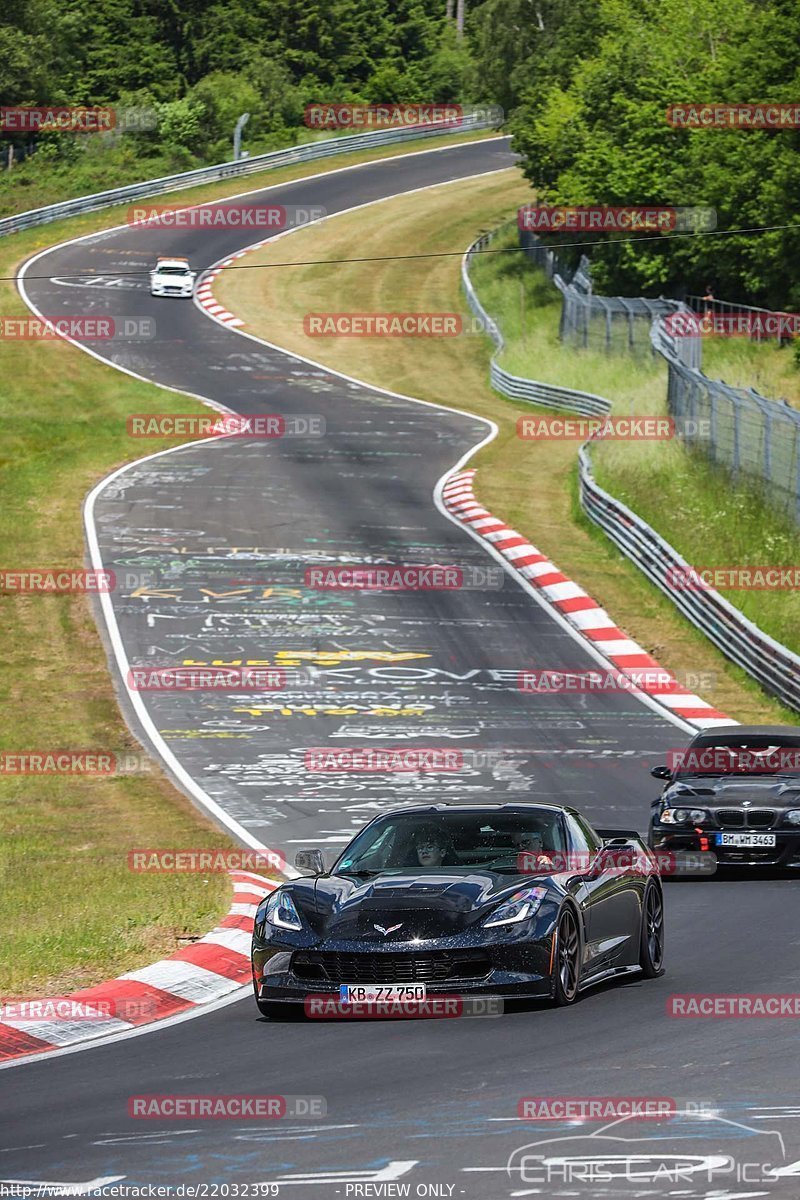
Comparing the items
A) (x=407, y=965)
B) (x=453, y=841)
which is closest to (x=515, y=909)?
(x=407, y=965)

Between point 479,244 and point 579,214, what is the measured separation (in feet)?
35.0

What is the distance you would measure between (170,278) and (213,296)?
229 cm

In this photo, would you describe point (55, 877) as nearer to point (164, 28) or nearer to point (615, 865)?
point (615, 865)

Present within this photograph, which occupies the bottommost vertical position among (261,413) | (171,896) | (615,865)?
(261,413)

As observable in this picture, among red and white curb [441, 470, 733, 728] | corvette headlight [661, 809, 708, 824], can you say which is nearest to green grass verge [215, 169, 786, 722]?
red and white curb [441, 470, 733, 728]

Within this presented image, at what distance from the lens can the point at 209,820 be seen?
2033cm

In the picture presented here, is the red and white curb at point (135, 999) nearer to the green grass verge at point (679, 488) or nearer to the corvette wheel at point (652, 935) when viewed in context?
the corvette wheel at point (652, 935)

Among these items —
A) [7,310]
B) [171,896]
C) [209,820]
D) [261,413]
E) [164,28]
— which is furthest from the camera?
[164,28]

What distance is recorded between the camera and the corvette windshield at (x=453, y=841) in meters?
11.4

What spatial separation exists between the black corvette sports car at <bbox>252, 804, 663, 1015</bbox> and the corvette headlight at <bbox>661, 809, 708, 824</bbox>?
583cm

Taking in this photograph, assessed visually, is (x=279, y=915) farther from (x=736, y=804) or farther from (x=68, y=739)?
(x=68, y=739)

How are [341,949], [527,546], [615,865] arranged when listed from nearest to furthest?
[341,949], [615,865], [527,546]

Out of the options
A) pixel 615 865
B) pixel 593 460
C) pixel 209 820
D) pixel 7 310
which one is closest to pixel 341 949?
pixel 615 865

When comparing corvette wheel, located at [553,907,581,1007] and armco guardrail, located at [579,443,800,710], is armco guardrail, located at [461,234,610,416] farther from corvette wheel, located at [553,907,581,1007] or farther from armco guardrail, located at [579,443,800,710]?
corvette wheel, located at [553,907,581,1007]
